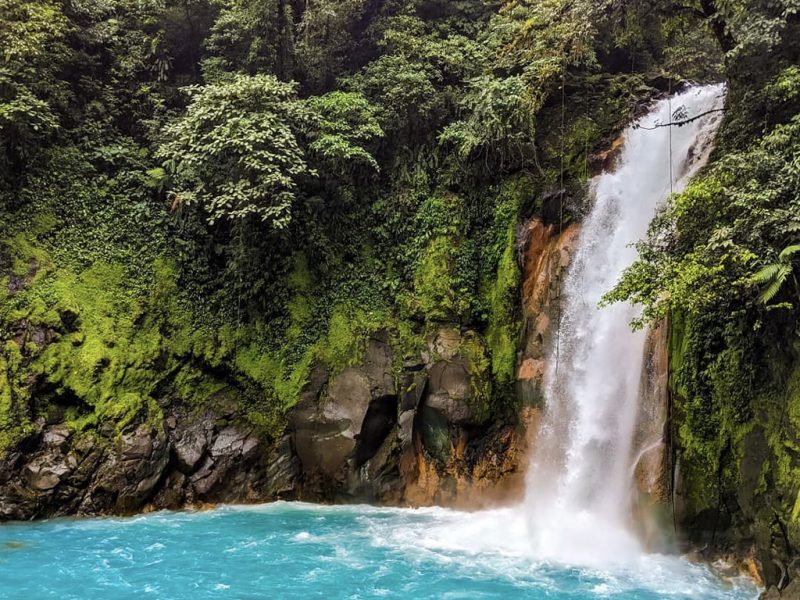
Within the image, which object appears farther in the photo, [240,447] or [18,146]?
[18,146]

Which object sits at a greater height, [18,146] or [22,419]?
[18,146]

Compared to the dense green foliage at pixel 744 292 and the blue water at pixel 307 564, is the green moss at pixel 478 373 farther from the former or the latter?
the dense green foliage at pixel 744 292

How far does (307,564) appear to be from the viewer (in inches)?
355

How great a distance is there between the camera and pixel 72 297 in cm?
1315

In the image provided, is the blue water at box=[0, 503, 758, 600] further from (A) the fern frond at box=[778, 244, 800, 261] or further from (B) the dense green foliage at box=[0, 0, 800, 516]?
(A) the fern frond at box=[778, 244, 800, 261]

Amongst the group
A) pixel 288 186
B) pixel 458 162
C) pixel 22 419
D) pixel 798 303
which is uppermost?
pixel 458 162

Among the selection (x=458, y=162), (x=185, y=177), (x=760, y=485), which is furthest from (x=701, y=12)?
(x=185, y=177)

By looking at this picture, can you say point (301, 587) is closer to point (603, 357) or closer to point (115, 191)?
point (603, 357)

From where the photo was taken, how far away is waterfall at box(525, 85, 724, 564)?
9891 millimetres

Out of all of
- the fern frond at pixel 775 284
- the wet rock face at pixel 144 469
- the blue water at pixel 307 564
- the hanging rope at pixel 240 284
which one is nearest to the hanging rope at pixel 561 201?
the blue water at pixel 307 564

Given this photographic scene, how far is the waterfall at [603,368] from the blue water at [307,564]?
0.81m

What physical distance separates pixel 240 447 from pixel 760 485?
9921mm

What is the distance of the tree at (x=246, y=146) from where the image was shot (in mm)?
12750

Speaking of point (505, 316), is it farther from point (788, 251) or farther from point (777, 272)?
point (788, 251)
